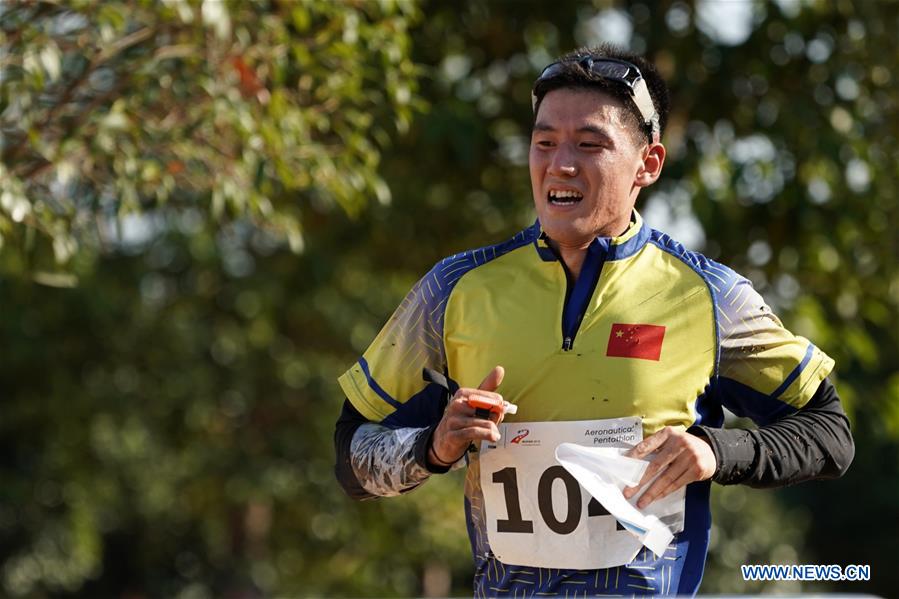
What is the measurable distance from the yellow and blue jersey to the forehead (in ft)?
0.84

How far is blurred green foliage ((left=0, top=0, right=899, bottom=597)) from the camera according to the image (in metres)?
5.27

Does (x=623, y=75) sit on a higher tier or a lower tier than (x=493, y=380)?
higher

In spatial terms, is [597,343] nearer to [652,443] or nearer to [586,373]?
[586,373]

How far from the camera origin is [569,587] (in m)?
2.90

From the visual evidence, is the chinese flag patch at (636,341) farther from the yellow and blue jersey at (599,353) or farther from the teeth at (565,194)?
the teeth at (565,194)

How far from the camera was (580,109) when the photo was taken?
3023 mm

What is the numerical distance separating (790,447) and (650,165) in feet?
2.33

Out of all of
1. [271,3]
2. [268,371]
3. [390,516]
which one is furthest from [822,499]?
[271,3]

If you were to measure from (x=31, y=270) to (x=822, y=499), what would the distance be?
25112mm

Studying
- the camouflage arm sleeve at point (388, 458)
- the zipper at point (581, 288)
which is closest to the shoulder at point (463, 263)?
the zipper at point (581, 288)

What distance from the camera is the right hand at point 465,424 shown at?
2.71 m

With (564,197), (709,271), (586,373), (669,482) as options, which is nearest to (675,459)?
(669,482)

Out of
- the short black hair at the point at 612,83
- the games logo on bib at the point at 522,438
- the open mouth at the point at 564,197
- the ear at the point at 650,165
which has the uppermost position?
the short black hair at the point at 612,83

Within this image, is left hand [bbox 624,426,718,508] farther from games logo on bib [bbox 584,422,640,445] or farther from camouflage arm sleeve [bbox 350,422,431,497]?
camouflage arm sleeve [bbox 350,422,431,497]
